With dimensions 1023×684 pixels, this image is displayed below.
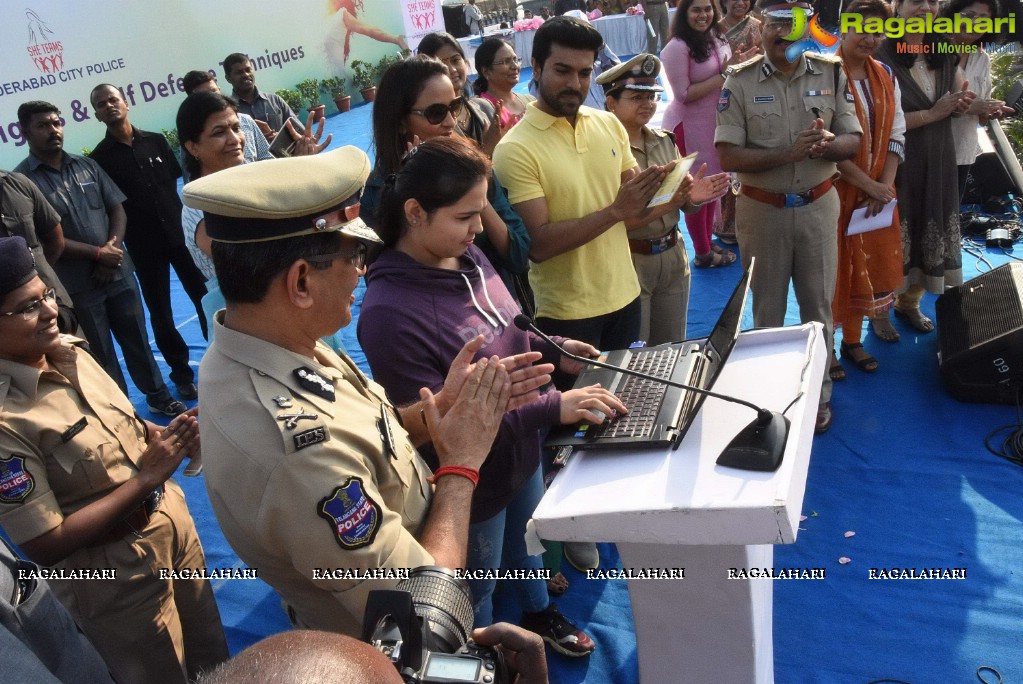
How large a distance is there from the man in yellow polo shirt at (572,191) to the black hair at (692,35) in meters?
2.40

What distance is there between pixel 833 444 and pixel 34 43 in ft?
29.8

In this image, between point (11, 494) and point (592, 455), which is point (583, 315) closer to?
point (592, 455)

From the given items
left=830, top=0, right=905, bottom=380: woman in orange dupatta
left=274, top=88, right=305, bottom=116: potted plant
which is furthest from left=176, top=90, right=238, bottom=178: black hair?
left=274, top=88, right=305, bottom=116: potted plant

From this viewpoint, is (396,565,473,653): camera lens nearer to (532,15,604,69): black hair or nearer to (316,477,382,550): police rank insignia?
(316,477,382,550): police rank insignia

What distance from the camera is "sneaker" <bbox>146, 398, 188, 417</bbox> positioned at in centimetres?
398

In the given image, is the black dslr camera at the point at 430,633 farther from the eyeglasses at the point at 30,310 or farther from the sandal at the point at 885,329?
the sandal at the point at 885,329

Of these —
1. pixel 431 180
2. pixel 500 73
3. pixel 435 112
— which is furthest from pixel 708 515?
pixel 500 73

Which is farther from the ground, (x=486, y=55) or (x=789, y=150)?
(x=486, y=55)

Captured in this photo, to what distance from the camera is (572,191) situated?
248 centimetres

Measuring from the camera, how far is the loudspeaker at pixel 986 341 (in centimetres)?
310

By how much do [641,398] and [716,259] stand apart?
3635mm

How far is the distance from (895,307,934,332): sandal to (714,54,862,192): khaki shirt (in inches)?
48.8

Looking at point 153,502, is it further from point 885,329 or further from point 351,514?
point 885,329

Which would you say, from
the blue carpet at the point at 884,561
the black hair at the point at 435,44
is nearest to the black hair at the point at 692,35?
the black hair at the point at 435,44
